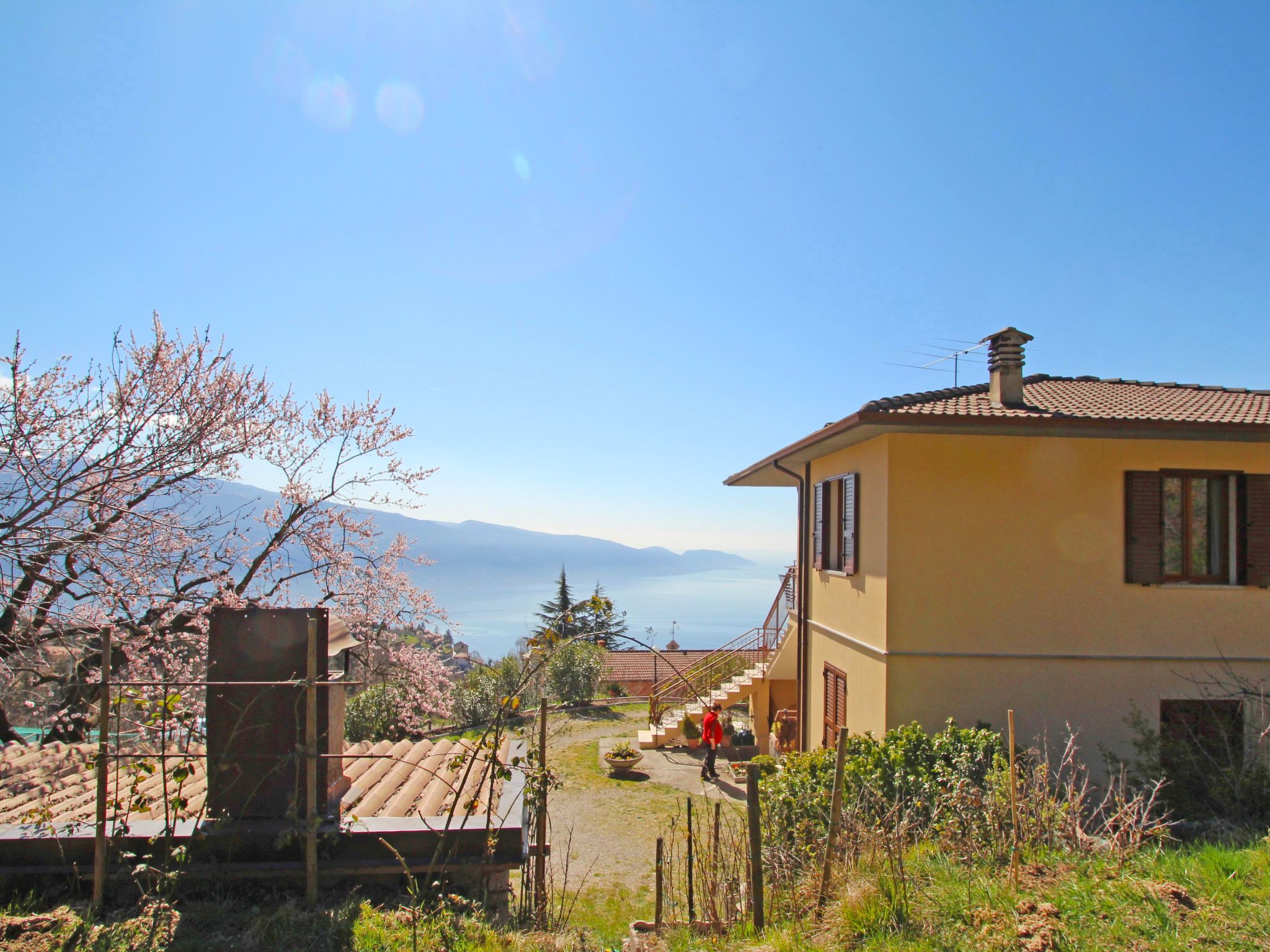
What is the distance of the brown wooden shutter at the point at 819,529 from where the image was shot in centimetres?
1229

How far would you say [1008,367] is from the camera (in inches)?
395

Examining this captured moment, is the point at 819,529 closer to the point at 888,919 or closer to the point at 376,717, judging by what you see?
the point at 888,919

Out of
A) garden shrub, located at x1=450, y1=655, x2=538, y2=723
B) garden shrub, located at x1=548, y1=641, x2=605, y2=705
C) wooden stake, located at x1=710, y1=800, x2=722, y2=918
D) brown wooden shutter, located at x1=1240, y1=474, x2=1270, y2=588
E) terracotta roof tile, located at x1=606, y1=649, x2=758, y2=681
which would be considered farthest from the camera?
terracotta roof tile, located at x1=606, y1=649, x2=758, y2=681

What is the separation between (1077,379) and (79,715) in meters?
15.0

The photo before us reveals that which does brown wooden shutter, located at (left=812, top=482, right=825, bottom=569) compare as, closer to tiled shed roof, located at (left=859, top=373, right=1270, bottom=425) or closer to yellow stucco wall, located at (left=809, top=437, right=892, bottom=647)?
yellow stucco wall, located at (left=809, top=437, right=892, bottom=647)

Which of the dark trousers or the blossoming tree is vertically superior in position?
the blossoming tree

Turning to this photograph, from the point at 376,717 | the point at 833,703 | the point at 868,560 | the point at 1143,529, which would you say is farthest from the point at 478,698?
the point at 1143,529

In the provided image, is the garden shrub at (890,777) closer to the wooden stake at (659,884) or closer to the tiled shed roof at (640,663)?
the wooden stake at (659,884)

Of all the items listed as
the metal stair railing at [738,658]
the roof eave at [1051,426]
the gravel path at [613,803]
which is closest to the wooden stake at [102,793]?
the gravel path at [613,803]

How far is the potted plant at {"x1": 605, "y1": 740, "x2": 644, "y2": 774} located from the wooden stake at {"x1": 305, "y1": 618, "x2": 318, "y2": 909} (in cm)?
999

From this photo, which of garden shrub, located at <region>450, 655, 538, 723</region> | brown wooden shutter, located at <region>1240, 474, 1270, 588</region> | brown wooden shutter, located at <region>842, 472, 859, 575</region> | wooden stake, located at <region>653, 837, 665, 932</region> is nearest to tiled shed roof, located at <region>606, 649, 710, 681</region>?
garden shrub, located at <region>450, 655, 538, 723</region>

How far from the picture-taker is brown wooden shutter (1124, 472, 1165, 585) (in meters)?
9.33

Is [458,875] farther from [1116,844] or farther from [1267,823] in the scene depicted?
[1267,823]

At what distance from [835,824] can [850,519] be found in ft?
19.2
